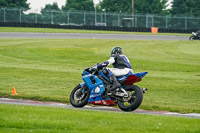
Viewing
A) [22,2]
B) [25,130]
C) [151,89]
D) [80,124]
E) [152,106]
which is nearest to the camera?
[25,130]

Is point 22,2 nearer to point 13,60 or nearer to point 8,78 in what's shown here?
point 13,60

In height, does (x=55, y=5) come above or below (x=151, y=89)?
above

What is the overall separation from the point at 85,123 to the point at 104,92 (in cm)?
321

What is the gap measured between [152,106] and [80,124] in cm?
460

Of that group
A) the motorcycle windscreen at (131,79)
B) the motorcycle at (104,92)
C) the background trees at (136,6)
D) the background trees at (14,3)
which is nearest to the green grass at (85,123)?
the motorcycle at (104,92)

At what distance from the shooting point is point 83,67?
80.7ft

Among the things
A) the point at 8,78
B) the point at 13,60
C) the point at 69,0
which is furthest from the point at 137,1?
the point at 8,78

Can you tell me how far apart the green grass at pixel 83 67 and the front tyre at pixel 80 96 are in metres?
→ 1.39

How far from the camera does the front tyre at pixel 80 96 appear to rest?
41.8 ft

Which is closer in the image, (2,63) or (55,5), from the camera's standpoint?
(2,63)

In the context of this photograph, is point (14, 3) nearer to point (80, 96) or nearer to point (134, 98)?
point (80, 96)

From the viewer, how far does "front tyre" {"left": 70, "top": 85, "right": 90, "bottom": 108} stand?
12727mm

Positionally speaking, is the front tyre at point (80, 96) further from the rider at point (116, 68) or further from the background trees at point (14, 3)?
the background trees at point (14, 3)

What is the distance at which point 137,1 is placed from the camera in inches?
3474
